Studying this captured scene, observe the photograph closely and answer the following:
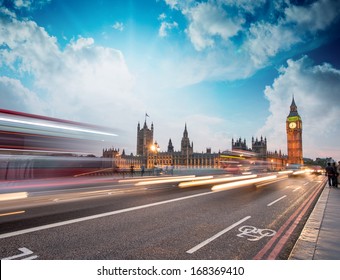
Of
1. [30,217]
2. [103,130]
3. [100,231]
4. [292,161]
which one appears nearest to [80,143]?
[103,130]

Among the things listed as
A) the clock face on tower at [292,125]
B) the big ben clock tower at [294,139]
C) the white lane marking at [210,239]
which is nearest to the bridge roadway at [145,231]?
the white lane marking at [210,239]

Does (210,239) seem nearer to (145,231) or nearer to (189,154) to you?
(145,231)

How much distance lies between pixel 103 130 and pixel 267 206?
1055 cm

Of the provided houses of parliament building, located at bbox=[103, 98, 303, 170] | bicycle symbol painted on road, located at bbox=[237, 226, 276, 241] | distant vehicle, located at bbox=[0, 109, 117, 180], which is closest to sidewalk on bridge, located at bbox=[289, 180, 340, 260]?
bicycle symbol painted on road, located at bbox=[237, 226, 276, 241]

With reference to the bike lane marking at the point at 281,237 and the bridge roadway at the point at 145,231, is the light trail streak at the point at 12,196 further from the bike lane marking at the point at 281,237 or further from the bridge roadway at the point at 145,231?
the bike lane marking at the point at 281,237

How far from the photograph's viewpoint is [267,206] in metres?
9.15

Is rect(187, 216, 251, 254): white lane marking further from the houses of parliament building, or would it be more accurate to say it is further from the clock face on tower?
the clock face on tower

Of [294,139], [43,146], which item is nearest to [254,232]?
[43,146]

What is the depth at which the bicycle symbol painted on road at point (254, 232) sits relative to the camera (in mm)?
5246

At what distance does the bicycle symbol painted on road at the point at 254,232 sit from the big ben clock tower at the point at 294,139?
17227 cm

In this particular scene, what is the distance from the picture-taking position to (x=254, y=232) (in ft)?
18.4

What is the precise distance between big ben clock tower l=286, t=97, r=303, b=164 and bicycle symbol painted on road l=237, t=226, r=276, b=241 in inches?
6782

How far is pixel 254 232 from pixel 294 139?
178 meters

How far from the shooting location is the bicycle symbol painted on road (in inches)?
207
